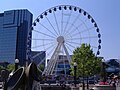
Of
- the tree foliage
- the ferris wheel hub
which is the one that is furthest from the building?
the tree foliage

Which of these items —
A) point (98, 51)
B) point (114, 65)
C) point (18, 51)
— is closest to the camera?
point (98, 51)

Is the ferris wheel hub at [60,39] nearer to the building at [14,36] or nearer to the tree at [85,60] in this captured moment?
the tree at [85,60]

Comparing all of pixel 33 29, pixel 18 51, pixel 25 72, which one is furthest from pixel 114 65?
pixel 25 72

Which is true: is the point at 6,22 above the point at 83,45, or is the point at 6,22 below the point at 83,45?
above

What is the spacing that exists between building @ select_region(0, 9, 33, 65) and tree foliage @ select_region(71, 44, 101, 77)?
121815 millimetres

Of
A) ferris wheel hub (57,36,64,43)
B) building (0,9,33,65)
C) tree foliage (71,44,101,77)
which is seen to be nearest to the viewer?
tree foliage (71,44,101,77)

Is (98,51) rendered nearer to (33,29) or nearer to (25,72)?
(33,29)

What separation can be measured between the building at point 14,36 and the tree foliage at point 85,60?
121815mm

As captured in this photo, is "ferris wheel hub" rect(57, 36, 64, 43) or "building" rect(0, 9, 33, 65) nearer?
"ferris wheel hub" rect(57, 36, 64, 43)

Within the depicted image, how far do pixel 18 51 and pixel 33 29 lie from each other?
12242 centimetres

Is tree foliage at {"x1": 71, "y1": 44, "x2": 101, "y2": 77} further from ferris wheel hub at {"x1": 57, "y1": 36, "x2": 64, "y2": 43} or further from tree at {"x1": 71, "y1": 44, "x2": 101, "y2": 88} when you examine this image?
ferris wheel hub at {"x1": 57, "y1": 36, "x2": 64, "y2": 43}

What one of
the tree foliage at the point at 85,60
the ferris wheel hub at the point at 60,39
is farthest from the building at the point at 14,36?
the tree foliage at the point at 85,60

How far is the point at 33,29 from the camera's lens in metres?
60.5

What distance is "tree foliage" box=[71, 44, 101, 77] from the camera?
54375mm
